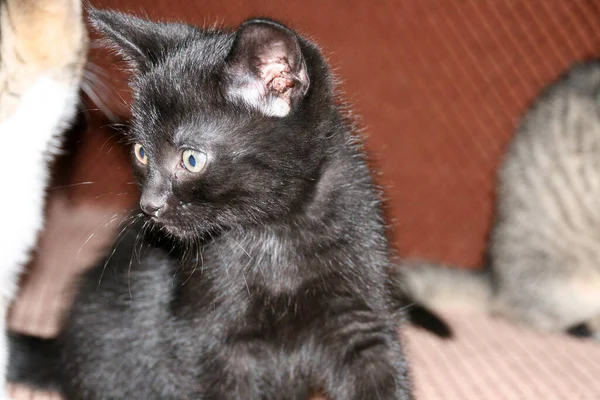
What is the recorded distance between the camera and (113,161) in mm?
2264

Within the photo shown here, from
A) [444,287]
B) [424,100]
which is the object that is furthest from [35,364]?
[424,100]

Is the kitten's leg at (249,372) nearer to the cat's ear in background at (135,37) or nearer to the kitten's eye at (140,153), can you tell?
the kitten's eye at (140,153)

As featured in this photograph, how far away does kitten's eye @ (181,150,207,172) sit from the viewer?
1071 mm

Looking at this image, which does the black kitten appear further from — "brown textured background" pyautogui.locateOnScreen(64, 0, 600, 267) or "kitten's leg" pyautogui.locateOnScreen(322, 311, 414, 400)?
"brown textured background" pyautogui.locateOnScreen(64, 0, 600, 267)

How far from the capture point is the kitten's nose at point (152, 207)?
1.08m

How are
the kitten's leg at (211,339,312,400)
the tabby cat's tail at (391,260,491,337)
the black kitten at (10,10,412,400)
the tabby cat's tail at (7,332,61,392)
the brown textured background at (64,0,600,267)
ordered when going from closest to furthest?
the black kitten at (10,10,412,400) → the kitten's leg at (211,339,312,400) → the tabby cat's tail at (7,332,61,392) → the tabby cat's tail at (391,260,491,337) → the brown textured background at (64,0,600,267)

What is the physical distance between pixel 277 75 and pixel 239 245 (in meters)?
0.34

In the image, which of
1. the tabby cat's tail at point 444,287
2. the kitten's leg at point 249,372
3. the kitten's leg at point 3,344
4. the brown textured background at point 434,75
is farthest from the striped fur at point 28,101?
the tabby cat's tail at point 444,287

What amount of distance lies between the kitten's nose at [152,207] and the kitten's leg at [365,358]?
372 millimetres

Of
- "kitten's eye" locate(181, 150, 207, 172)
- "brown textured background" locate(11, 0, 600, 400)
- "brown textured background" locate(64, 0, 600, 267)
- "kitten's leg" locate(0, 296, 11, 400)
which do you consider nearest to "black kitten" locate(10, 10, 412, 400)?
"kitten's eye" locate(181, 150, 207, 172)

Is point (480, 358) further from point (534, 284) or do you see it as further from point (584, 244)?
point (584, 244)

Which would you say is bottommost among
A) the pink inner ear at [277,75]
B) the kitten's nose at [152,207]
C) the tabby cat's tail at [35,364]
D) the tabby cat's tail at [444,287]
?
the tabby cat's tail at [444,287]

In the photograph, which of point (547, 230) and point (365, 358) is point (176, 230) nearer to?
point (365, 358)

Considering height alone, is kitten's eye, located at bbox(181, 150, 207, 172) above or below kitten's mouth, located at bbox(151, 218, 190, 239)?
above
